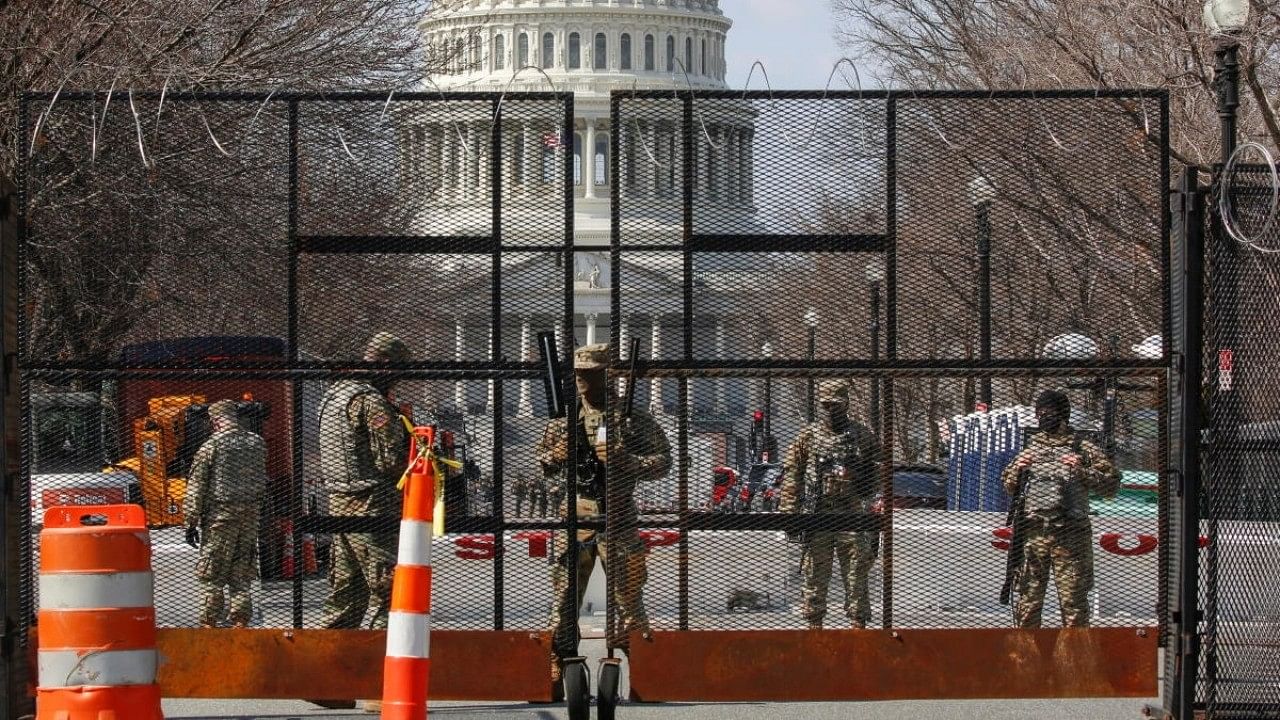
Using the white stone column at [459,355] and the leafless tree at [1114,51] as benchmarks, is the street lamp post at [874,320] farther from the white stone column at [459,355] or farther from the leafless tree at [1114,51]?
the leafless tree at [1114,51]

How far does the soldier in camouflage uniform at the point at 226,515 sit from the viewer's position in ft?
32.7

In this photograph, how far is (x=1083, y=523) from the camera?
33.2 feet

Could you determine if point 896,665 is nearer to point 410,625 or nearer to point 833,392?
point 833,392

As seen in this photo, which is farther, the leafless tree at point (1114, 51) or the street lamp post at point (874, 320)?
the leafless tree at point (1114, 51)

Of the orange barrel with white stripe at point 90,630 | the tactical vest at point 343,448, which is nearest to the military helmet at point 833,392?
the tactical vest at point 343,448

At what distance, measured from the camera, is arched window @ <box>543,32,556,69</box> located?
99188 mm

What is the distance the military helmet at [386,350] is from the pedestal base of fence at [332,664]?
118 centimetres

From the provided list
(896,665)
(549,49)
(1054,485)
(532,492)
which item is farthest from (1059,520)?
(549,49)

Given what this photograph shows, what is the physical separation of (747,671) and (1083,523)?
1.91 m

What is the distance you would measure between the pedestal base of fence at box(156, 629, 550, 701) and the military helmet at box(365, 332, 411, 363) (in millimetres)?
1177

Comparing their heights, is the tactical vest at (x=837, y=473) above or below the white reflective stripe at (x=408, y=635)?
above

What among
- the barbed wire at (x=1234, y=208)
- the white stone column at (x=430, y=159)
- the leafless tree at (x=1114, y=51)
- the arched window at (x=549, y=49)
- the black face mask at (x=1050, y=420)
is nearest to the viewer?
the barbed wire at (x=1234, y=208)

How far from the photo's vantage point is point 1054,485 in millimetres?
10148

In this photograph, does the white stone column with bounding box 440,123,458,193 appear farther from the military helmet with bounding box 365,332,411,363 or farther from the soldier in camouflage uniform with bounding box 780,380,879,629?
the soldier in camouflage uniform with bounding box 780,380,879,629
